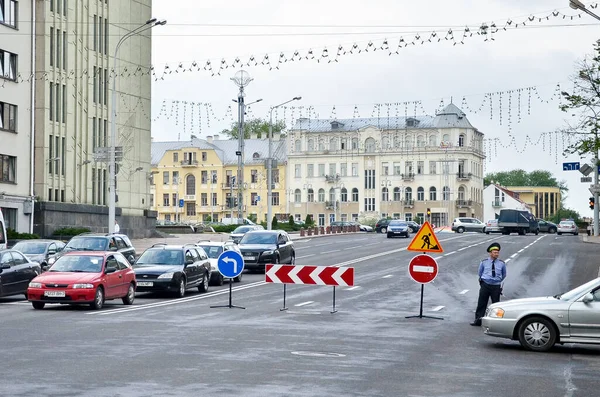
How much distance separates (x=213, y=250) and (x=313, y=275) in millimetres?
12906

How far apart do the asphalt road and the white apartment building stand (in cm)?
10620

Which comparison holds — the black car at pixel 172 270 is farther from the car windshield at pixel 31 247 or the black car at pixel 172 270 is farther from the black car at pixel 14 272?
the car windshield at pixel 31 247

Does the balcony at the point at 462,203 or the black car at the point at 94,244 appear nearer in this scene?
the black car at the point at 94,244

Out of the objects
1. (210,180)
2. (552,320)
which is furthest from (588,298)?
(210,180)

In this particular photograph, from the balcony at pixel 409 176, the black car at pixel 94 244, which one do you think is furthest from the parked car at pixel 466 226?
the black car at pixel 94 244

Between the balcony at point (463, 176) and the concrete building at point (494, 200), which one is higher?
the balcony at point (463, 176)

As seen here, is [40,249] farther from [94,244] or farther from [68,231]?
[68,231]

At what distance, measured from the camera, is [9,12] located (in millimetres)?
59375

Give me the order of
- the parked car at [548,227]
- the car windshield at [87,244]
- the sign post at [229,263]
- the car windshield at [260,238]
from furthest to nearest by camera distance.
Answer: the parked car at [548,227], the car windshield at [260,238], the car windshield at [87,244], the sign post at [229,263]

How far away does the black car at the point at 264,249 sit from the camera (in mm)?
42125

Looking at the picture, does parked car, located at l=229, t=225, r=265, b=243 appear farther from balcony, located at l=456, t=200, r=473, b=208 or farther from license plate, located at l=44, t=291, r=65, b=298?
balcony, located at l=456, t=200, r=473, b=208

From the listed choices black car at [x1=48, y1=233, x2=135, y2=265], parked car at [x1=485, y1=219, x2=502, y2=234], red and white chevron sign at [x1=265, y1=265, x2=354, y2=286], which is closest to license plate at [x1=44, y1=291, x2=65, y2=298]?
red and white chevron sign at [x1=265, y1=265, x2=354, y2=286]

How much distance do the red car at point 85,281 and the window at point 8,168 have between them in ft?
109

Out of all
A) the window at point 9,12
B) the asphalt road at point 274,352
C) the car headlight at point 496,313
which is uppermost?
the window at point 9,12
